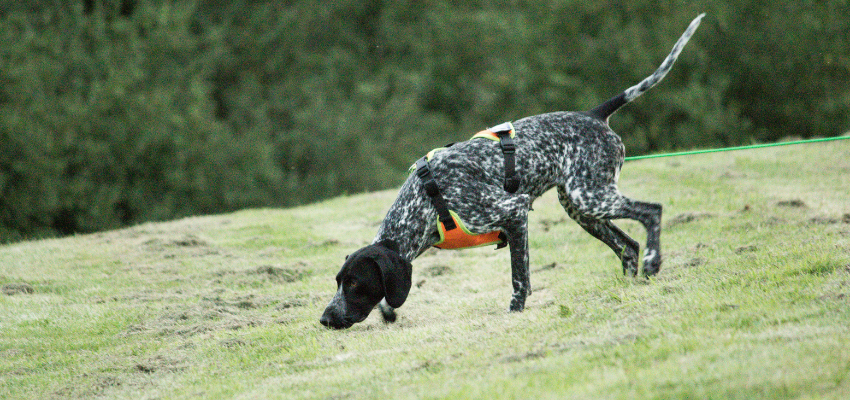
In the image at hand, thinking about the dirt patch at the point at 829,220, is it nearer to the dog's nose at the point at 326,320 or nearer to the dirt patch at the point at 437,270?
the dirt patch at the point at 437,270

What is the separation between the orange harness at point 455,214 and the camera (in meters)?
4.95

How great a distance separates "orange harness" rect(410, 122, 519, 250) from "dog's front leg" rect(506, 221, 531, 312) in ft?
0.60

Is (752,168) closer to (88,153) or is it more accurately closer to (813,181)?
(813,181)

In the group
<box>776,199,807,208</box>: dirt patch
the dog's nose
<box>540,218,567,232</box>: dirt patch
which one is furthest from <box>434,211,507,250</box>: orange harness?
<box>776,199,807,208</box>: dirt patch

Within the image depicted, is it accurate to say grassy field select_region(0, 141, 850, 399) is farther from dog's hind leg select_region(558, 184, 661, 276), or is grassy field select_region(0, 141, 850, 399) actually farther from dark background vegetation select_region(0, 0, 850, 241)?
dark background vegetation select_region(0, 0, 850, 241)

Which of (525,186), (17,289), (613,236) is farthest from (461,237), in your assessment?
(17,289)

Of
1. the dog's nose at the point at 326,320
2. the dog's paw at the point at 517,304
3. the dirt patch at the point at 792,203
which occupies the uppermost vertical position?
the dog's nose at the point at 326,320

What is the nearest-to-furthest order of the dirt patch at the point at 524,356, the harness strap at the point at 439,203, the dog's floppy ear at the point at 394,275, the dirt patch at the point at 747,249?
1. the dirt patch at the point at 524,356
2. the dog's floppy ear at the point at 394,275
3. the harness strap at the point at 439,203
4. the dirt patch at the point at 747,249

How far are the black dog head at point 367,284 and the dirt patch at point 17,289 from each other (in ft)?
11.0

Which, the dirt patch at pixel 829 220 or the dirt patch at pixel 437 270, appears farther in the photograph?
the dirt patch at pixel 437 270

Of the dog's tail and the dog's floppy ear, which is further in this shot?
the dog's tail

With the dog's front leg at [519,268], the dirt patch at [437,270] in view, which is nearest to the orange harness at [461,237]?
the dog's front leg at [519,268]

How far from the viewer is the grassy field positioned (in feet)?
11.7

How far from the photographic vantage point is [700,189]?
29.0ft
